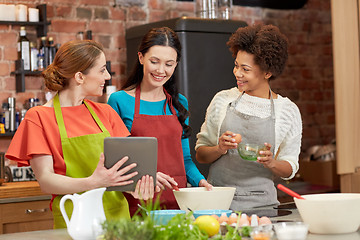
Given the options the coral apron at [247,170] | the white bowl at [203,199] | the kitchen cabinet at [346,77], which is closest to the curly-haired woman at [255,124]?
the coral apron at [247,170]

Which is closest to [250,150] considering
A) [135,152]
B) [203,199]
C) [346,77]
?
[203,199]

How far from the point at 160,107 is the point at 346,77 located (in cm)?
193

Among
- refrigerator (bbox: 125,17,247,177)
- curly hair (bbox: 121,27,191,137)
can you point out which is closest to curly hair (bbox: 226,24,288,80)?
curly hair (bbox: 121,27,191,137)

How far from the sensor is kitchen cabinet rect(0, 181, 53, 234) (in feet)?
11.5

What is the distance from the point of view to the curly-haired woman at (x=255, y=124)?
254 cm

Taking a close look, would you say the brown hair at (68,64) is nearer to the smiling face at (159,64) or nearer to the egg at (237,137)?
the smiling face at (159,64)

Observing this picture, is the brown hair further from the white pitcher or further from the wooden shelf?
the wooden shelf

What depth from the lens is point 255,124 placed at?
259 cm

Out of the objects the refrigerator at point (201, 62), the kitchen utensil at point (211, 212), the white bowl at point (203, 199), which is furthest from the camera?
the refrigerator at point (201, 62)

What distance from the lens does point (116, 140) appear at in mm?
1841

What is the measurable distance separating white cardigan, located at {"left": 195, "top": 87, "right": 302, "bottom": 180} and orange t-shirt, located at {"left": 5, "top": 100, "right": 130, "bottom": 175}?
63 cm

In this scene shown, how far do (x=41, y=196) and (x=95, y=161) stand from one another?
1.55 meters

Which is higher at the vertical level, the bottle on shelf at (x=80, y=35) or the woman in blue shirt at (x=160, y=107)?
the bottle on shelf at (x=80, y=35)

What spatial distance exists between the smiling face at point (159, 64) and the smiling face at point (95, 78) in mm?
270
